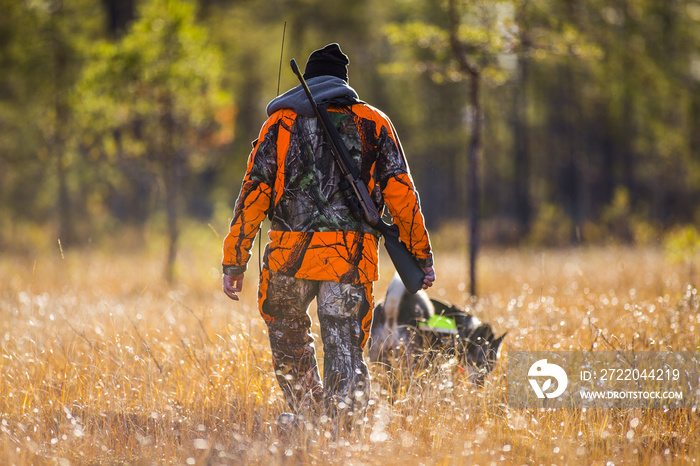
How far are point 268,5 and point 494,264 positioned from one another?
12.0 metres

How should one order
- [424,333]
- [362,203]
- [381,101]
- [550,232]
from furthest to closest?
[381,101] → [550,232] → [424,333] → [362,203]

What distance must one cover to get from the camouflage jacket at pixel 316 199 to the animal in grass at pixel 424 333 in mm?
1031

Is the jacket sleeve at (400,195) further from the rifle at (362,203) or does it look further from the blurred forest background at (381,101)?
the blurred forest background at (381,101)

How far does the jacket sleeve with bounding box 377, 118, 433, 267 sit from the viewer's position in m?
3.07

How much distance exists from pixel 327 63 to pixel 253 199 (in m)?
0.84

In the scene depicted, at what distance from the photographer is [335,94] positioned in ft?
9.89

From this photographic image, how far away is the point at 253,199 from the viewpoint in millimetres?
3078

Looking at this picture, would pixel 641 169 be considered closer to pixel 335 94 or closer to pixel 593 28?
pixel 593 28

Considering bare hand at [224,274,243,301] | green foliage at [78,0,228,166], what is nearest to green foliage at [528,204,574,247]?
green foliage at [78,0,228,166]

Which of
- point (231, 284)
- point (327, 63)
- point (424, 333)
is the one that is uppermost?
point (327, 63)

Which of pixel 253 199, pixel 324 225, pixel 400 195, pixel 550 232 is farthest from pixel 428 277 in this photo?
pixel 550 232

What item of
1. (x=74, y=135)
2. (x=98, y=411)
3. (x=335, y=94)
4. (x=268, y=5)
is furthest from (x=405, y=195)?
(x=268, y=5)

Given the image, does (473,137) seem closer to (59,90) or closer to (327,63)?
(327,63)

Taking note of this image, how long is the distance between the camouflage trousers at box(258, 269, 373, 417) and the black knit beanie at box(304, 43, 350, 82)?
3.66 ft
